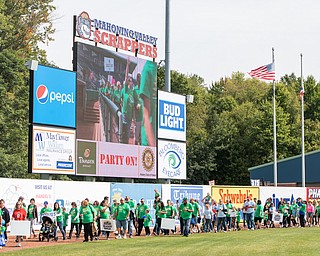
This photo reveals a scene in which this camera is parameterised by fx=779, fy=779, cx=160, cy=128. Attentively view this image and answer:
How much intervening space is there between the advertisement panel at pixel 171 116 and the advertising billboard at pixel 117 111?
2.69ft

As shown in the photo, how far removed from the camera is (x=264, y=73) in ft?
156

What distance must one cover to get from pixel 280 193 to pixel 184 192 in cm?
1029

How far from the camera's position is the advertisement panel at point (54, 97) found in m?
30.9

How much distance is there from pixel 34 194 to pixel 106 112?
189 inches

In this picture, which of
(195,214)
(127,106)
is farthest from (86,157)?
(195,214)

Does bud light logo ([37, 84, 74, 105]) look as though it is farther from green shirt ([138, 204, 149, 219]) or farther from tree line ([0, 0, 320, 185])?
tree line ([0, 0, 320, 185])

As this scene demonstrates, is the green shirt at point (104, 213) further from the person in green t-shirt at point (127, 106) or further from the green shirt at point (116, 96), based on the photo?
the green shirt at point (116, 96)

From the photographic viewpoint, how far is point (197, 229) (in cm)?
3675

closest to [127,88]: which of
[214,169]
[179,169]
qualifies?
[179,169]

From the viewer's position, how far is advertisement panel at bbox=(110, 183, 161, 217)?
3631 cm

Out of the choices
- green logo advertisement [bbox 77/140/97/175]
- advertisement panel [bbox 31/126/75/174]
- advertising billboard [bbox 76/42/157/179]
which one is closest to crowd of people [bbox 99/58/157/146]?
advertising billboard [bbox 76/42/157/179]

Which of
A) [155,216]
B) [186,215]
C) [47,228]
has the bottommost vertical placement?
[47,228]

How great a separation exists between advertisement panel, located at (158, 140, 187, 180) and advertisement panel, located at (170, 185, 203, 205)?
98cm

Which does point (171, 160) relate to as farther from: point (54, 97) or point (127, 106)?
point (54, 97)
